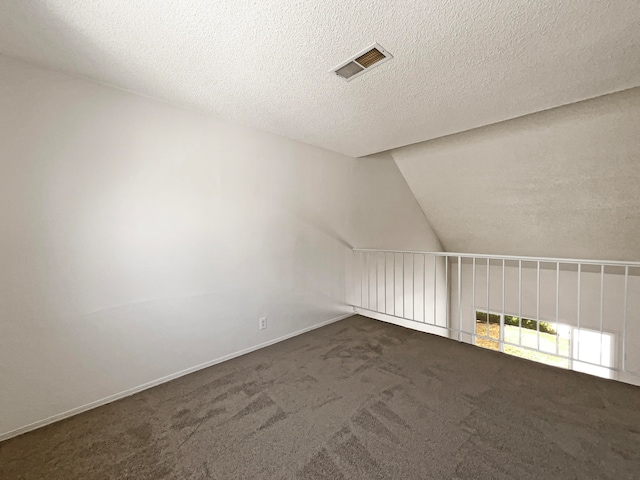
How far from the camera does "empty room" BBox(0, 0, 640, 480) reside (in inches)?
55.0

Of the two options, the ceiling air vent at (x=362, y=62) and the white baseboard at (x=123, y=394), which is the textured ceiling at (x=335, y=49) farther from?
the white baseboard at (x=123, y=394)

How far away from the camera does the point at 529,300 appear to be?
4.81 meters

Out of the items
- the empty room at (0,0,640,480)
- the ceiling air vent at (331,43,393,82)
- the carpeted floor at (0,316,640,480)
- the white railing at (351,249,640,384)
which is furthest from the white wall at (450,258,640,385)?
the ceiling air vent at (331,43,393,82)

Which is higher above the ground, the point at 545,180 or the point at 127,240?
the point at 545,180

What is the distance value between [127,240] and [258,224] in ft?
3.68

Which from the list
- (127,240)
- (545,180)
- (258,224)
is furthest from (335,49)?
(545,180)

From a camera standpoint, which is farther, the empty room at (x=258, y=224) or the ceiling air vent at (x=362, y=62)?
the ceiling air vent at (x=362, y=62)

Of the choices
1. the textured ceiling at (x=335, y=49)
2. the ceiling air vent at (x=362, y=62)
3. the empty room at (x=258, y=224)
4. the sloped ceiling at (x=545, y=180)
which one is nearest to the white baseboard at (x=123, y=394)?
the empty room at (x=258, y=224)

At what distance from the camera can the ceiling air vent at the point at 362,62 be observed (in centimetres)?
160

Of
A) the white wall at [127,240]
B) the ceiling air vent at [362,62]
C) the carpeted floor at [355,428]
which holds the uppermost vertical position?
the ceiling air vent at [362,62]

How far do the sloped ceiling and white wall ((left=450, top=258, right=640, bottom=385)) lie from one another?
0.58 meters

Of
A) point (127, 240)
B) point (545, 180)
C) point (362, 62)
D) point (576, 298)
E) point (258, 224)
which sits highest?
point (362, 62)

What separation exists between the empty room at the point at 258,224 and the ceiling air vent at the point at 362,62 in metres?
0.02

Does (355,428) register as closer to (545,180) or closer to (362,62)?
(362,62)
